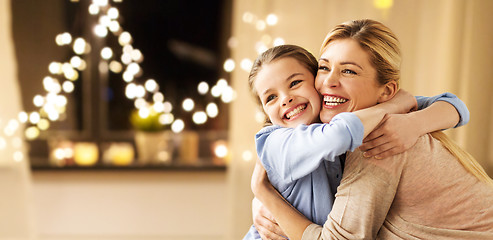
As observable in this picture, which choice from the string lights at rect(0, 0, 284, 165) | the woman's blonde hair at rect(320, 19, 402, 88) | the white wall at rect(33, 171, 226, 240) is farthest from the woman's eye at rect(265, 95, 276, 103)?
the white wall at rect(33, 171, 226, 240)

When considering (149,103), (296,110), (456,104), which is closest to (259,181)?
(296,110)

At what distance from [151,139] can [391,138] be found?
2.37 metres

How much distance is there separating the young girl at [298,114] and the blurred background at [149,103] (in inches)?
56.6

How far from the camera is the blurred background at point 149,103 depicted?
2475mm

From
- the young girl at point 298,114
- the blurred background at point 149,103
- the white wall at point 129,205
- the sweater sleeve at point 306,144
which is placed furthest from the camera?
the white wall at point 129,205

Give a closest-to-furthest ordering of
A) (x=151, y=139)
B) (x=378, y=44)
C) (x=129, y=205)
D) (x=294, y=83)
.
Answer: (x=378, y=44) → (x=294, y=83) → (x=129, y=205) → (x=151, y=139)

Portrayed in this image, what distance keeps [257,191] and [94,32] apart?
93.6 inches

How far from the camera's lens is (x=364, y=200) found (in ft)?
2.81

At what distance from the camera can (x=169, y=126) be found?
317cm

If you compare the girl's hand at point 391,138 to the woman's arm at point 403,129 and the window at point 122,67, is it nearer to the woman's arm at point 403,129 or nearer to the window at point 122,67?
the woman's arm at point 403,129

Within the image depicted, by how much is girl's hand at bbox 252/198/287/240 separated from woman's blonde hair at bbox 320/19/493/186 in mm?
439

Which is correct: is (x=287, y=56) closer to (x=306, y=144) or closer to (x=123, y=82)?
(x=306, y=144)

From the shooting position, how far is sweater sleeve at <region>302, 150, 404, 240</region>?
0.86 m

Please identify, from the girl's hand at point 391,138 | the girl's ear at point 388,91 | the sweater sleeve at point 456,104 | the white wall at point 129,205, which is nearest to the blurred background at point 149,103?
the white wall at point 129,205
